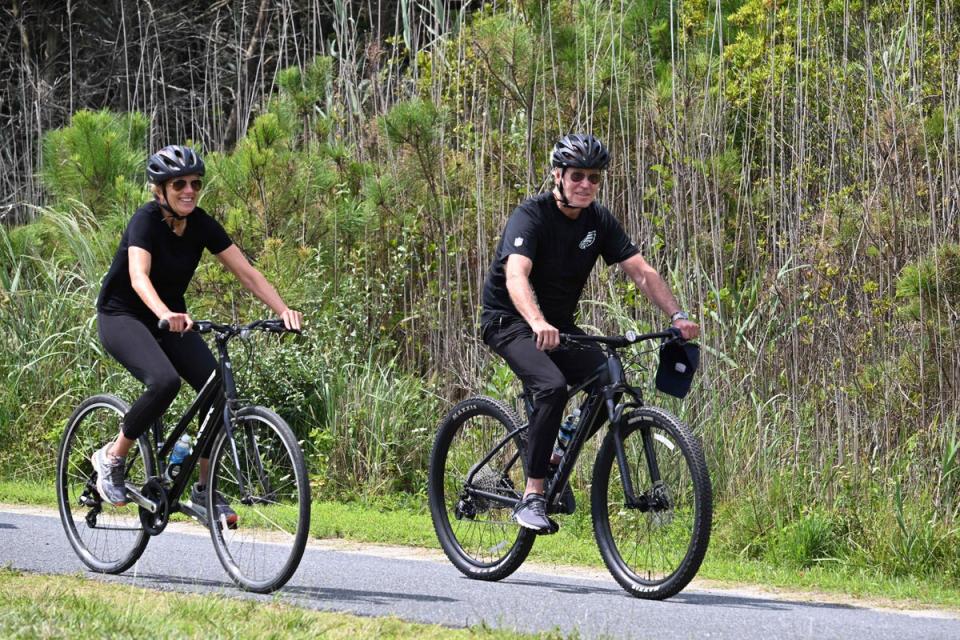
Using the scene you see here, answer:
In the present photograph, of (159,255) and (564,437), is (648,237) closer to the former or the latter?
(564,437)

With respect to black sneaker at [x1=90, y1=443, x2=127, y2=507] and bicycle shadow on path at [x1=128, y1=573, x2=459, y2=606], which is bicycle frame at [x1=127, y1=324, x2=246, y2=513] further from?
bicycle shadow on path at [x1=128, y1=573, x2=459, y2=606]

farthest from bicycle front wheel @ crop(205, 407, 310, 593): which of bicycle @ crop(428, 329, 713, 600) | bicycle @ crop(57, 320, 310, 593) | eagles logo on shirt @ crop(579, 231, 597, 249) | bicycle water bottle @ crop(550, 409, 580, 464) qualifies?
eagles logo on shirt @ crop(579, 231, 597, 249)

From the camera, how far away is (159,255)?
23.7 ft

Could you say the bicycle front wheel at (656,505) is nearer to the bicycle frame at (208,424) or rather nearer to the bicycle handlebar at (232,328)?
the bicycle handlebar at (232,328)

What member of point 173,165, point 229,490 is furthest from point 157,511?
point 173,165

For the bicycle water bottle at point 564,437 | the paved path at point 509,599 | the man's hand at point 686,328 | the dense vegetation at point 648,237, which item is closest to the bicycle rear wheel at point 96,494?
the paved path at point 509,599

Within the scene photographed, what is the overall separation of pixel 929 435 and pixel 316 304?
16.1ft

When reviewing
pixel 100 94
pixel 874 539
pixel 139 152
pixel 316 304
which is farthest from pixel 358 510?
pixel 100 94

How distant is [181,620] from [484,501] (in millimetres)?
2186

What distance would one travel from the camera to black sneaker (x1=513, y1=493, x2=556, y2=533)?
7.12 meters

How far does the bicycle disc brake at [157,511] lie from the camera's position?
24.0 ft

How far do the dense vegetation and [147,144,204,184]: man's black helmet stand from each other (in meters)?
3.40

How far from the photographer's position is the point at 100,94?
856 inches

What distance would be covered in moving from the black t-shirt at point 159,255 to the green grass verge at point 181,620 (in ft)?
4.70
